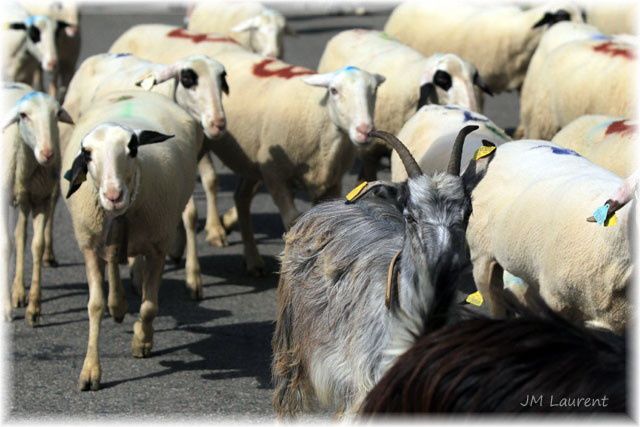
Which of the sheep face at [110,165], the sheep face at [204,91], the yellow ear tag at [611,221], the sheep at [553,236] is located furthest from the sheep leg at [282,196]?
the yellow ear tag at [611,221]

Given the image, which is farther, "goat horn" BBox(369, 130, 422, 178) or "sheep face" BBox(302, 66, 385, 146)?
"sheep face" BBox(302, 66, 385, 146)

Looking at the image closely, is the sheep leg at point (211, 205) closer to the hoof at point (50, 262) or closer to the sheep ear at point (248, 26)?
the hoof at point (50, 262)

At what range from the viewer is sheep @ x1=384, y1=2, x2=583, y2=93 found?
38.9 ft

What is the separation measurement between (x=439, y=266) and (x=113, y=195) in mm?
2381

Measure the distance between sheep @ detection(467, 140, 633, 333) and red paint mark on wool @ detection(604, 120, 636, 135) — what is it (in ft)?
1.86

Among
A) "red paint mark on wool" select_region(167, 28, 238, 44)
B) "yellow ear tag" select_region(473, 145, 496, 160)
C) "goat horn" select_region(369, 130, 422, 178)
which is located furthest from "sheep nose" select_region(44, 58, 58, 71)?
"yellow ear tag" select_region(473, 145, 496, 160)

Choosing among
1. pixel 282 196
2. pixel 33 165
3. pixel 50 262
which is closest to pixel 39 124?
pixel 33 165

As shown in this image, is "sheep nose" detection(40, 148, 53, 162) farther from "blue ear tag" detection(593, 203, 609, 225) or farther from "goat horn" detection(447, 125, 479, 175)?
"blue ear tag" detection(593, 203, 609, 225)

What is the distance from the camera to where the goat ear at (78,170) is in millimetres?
6164

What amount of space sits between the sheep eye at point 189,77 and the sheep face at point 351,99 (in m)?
0.77

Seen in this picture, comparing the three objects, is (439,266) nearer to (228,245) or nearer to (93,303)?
(93,303)

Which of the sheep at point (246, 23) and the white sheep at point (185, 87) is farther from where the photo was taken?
the sheep at point (246, 23)

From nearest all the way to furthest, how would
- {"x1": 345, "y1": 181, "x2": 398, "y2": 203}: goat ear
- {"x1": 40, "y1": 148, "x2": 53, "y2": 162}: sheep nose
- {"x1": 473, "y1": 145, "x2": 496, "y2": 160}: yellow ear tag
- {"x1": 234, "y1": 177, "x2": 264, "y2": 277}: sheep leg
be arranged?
{"x1": 345, "y1": 181, "x2": 398, "y2": 203}: goat ear < {"x1": 473, "y1": 145, "x2": 496, "y2": 160}: yellow ear tag < {"x1": 40, "y1": 148, "x2": 53, "y2": 162}: sheep nose < {"x1": 234, "y1": 177, "x2": 264, "y2": 277}: sheep leg

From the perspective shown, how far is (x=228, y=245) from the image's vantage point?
9312mm
